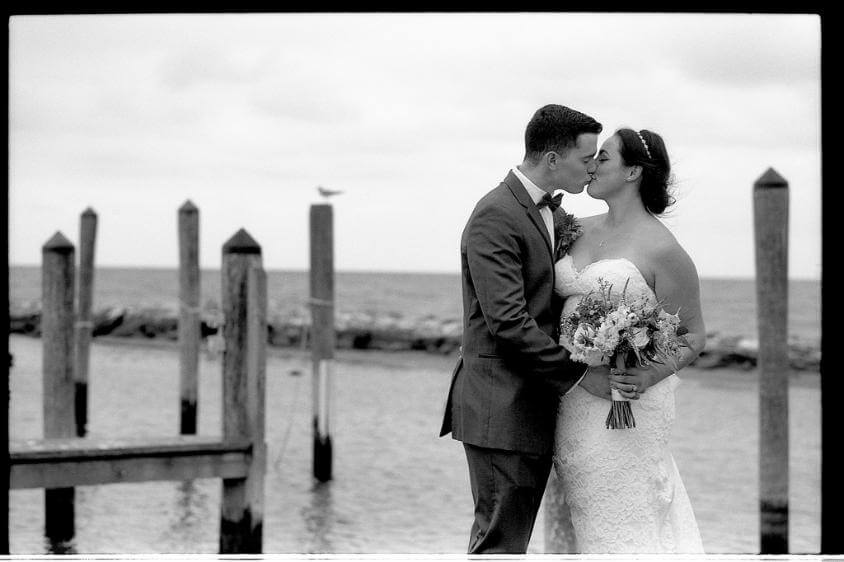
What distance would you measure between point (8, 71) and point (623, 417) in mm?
2210

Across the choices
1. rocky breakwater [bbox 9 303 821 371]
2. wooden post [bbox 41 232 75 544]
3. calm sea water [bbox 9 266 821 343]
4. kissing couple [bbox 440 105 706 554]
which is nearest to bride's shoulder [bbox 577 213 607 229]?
kissing couple [bbox 440 105 706 554]

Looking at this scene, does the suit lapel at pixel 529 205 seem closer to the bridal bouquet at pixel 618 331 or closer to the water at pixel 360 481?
the bridal bouquet at pixel 618 331

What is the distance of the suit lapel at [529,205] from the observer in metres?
3.34

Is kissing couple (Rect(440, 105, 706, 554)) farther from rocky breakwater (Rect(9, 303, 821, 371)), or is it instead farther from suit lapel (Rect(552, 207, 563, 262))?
rocky breakwater (Rect(9, 303, 821, 371))

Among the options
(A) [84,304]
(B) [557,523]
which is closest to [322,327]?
(A) [84,304]

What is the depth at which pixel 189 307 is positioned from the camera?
9.90 metres

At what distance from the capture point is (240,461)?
6.05 metres

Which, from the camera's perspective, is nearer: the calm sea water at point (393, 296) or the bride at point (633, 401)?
the bride at point (633, 401)

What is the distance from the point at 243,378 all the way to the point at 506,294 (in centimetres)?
326

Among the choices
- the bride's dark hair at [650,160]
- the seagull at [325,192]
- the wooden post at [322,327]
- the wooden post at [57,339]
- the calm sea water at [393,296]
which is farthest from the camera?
the calm sea water at [393,296]

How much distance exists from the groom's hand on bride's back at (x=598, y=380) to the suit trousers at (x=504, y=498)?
0.92 feet

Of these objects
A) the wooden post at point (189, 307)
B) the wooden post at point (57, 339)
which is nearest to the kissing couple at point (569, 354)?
the wooden post at point (57, 339)

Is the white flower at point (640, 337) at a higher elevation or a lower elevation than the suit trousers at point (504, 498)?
Result: higher

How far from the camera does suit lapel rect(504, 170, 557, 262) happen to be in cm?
334
